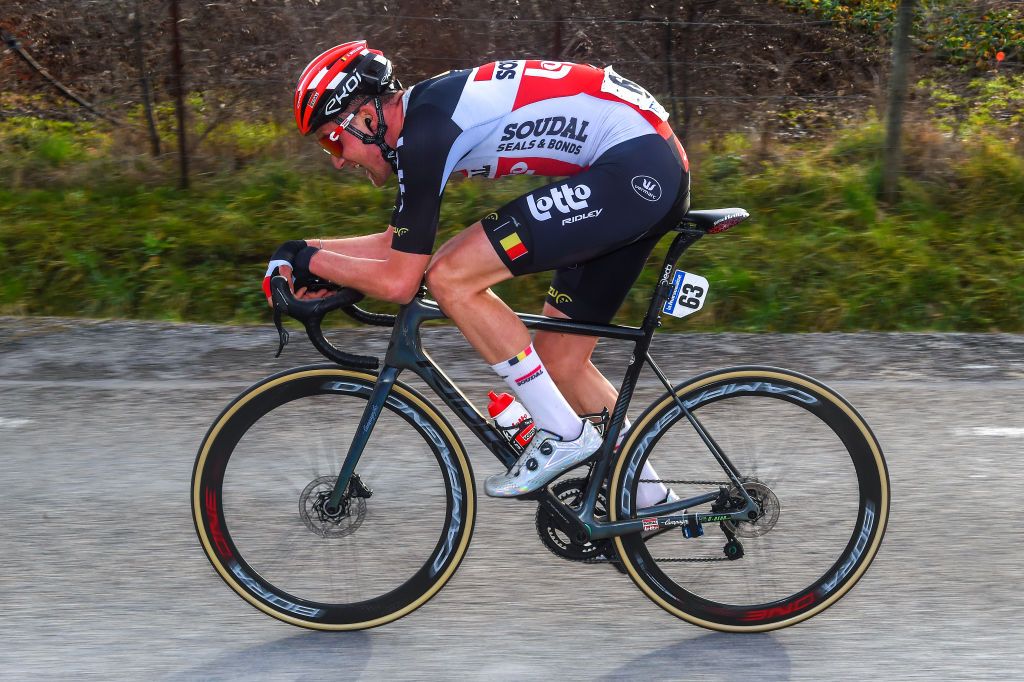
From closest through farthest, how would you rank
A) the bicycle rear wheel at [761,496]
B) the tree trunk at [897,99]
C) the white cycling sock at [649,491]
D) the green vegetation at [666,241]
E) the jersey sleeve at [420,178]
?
1. the jersey sleeve at [420,178]
2. the bicycle rear wheel at [761,496]
3. the white cycling sock at [649,491]
4. the green vegetation at [666,241]
5. the tree trunk at [897,99]

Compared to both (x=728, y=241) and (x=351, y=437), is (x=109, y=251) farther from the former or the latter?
(x=351, y=437)

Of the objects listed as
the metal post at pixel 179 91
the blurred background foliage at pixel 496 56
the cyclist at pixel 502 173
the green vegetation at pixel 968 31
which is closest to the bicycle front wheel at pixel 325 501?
the cyclist at pixel 502 173

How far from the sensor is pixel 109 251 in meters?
8.31

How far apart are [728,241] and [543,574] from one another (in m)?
4.57

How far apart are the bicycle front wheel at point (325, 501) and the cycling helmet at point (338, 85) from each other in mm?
750

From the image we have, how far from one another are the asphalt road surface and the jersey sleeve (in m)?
1.19

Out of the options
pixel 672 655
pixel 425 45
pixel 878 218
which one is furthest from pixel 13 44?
pixel 672 655

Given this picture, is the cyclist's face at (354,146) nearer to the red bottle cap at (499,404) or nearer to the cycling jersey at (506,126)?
the cycling jersey at (506,126)

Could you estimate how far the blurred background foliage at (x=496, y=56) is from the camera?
873 cm

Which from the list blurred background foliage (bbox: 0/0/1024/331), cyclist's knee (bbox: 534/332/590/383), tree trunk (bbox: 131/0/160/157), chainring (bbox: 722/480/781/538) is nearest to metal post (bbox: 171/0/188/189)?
blurred background foliage (bbox: 0/0/1024/331)

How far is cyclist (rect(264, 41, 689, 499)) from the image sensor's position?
11.5 ft

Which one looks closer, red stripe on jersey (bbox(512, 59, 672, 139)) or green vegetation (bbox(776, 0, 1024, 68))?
red stripe on jersey (bbox(512, 59, 672, 139))

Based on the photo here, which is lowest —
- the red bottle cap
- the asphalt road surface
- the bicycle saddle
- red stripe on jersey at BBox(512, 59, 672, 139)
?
the asphalt road surface

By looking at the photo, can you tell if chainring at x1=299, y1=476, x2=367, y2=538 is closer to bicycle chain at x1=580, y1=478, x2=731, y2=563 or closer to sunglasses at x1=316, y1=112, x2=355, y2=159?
bicycle chain at x1=580, y1=478, x2=731, y2=563
